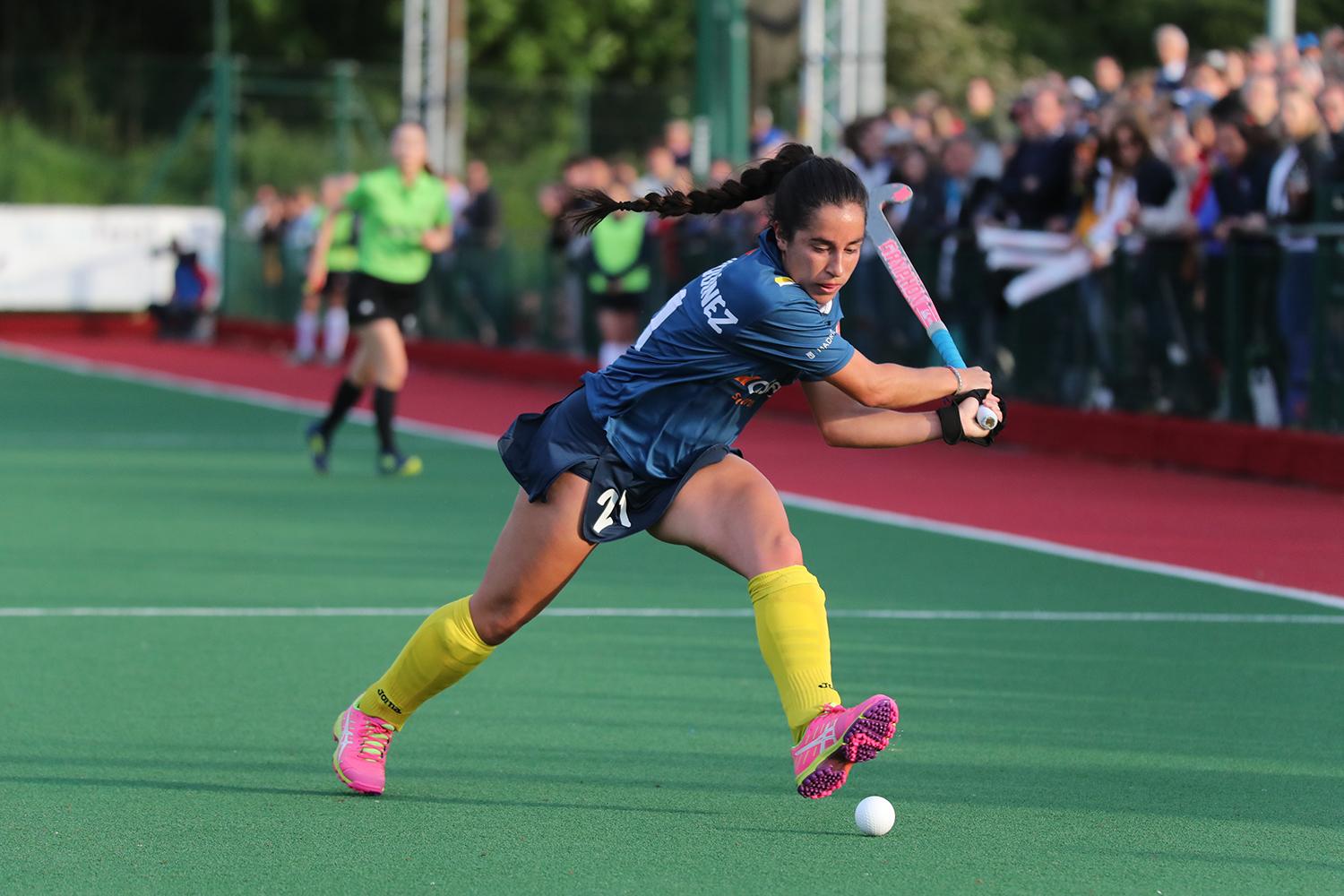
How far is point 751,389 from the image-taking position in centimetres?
551

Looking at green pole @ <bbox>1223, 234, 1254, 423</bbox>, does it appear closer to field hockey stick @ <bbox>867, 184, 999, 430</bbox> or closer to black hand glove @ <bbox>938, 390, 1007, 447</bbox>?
field hockey stick @ <bbox>867, 184, 999, 430</bbox>

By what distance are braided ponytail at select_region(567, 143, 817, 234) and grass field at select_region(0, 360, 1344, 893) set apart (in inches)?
59.4

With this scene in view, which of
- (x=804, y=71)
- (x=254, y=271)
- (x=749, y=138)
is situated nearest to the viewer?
(x=804, y=71)

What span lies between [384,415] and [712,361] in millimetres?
8035

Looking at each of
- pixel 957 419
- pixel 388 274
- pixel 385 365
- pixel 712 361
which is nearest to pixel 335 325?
pixel 388 274

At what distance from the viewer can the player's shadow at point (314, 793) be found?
5645 mm

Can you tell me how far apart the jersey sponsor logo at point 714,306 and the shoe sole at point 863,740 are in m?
0.97

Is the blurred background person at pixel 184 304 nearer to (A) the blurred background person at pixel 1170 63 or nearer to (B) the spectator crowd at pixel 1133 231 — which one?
(B) the spectator crowd at pixel 1133 231

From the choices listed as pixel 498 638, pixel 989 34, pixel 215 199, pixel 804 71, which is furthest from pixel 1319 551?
pixel 989 34

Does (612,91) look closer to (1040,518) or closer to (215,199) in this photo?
(215,199)

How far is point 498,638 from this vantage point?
569cm

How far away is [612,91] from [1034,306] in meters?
19.3

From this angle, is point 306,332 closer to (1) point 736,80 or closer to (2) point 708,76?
(2) point 708,76

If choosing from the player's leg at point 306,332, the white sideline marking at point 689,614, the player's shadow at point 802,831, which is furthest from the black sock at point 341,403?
the player's leg at point 306,332
